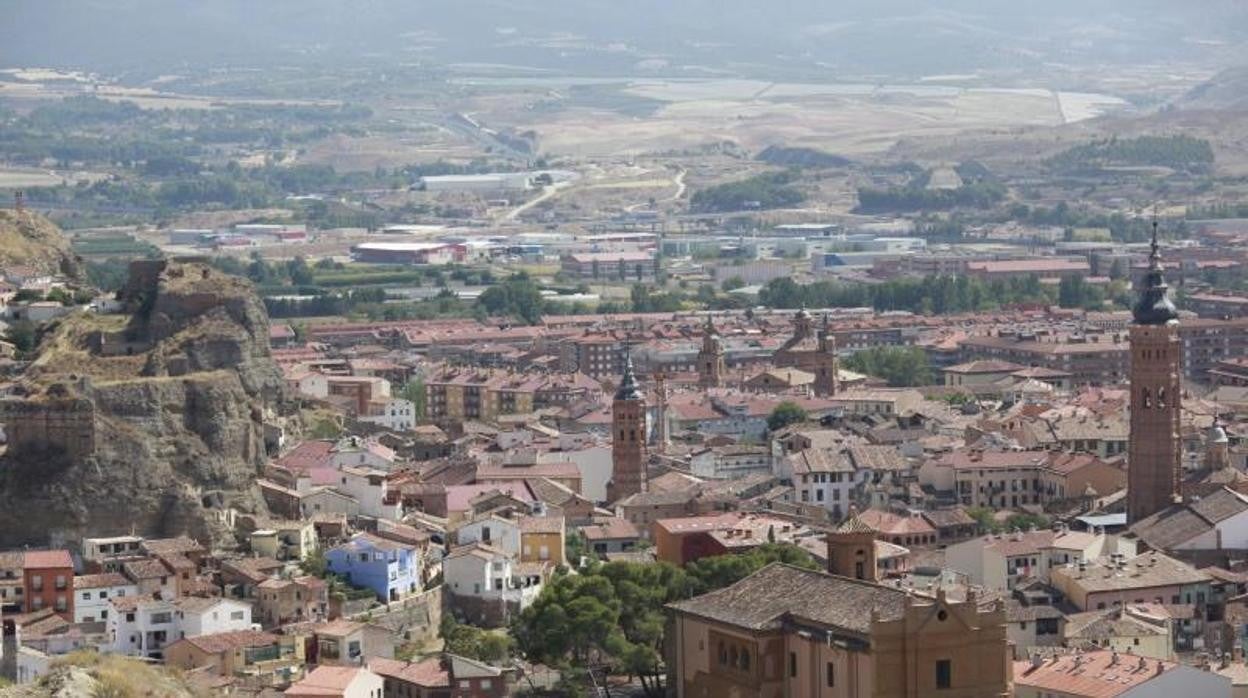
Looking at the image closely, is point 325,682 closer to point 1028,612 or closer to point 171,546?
point 171,546

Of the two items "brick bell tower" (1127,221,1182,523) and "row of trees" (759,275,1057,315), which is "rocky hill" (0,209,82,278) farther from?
"row of trees" (759,275,1057,315)

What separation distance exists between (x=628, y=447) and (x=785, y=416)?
1173 centimetres

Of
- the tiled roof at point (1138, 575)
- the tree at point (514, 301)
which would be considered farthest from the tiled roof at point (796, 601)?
the tree at point (514, 301)

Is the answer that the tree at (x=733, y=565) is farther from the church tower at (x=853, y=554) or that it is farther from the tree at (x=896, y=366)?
the tree at (x=896, y=366)

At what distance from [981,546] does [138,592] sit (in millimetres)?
12335

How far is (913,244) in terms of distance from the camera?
132 m

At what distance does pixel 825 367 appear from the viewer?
7431 centimetres

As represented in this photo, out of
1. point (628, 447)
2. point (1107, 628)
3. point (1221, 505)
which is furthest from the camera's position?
point (628, 447)

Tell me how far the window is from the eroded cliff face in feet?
50.7

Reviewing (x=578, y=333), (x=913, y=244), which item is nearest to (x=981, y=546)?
(x=578, y=333)

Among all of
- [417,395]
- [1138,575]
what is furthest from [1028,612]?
[417,395]

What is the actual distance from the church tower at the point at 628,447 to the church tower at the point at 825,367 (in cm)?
1775

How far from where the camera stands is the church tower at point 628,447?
5528cm

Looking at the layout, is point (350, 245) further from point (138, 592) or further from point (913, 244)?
point (138, 592)
